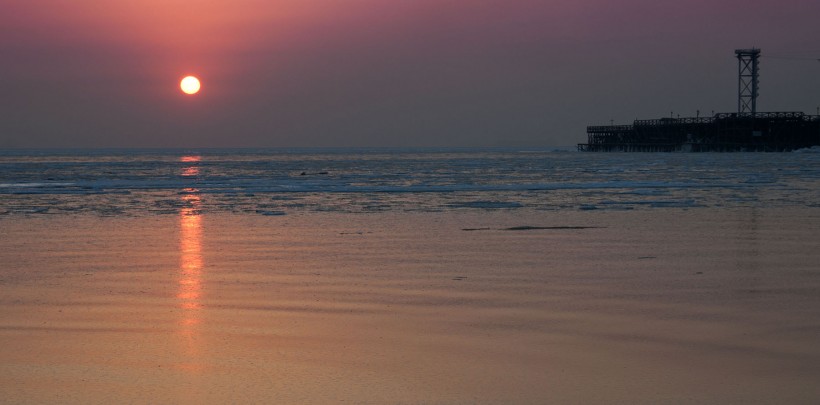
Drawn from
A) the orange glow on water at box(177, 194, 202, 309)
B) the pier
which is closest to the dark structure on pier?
the pier

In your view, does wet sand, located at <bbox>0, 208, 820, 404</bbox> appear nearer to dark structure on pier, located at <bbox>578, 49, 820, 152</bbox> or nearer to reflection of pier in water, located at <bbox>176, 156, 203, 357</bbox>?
reflection of pier in water, located at <bbox>176, 156, 203, 357</bbox>

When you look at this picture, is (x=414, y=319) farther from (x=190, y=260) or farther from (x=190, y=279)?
(x=190, y=260)

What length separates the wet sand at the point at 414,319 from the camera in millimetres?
6383

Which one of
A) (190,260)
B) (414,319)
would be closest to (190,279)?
(190,260)

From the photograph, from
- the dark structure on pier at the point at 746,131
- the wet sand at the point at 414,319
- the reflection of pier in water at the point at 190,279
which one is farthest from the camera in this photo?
the dark structure on pier at the point at 746,131

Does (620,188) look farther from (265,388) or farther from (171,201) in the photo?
(265,388)

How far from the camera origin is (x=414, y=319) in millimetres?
8648

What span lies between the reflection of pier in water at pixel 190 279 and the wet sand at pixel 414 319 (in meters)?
0.05

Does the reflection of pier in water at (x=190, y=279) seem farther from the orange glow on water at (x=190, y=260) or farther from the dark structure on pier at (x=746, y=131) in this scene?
the dark structure on pier at (x=746, y=131)

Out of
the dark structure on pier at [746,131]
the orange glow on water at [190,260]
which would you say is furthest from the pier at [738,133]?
the orange glow on water at [190,260]

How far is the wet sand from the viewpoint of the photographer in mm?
6383

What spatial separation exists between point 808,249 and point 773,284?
3878mm

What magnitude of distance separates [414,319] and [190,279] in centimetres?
380

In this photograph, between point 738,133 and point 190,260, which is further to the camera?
point 738,133
